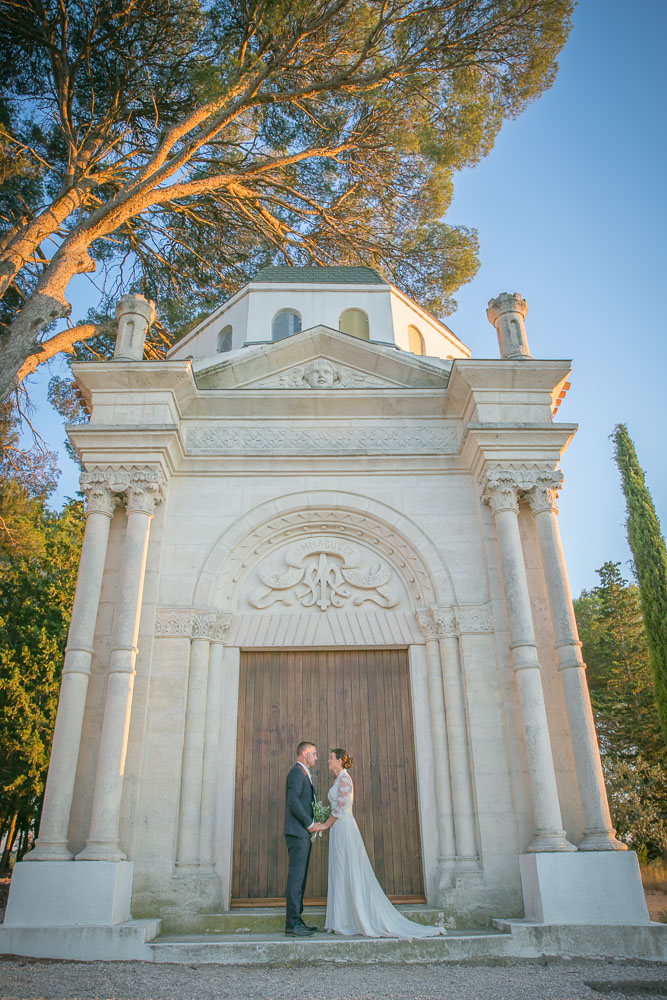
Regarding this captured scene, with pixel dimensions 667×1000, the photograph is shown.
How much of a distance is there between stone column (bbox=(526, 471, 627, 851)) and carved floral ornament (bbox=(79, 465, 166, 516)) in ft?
15.8

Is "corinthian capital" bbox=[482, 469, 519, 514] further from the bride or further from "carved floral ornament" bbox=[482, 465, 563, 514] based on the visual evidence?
the bride

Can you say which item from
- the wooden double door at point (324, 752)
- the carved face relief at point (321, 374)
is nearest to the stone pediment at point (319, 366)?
the carved face relief at point (321, 374)

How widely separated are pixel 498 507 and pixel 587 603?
24192mm

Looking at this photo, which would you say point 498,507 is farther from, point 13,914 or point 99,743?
point 13,914

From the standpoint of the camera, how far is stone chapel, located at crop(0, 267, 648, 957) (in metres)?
7.31

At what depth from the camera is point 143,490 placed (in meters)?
8.80

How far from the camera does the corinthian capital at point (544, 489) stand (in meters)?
8.95

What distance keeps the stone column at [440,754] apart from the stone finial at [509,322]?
12.7ft

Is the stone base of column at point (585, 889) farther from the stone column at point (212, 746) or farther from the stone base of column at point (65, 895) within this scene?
the stone base of column at point (65, 895)

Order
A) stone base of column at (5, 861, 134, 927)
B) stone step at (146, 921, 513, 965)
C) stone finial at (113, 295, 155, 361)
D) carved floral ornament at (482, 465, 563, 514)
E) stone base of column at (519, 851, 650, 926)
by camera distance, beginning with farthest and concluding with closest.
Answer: stone finial at (113, 295, 155, 361) < carved floral ornament at (482, 465, 563, 514) < stone base of column at (519, 851, 650, 926) < stone base of column at (5, 861, 134, 927) < stone step at (146, 921, 513, 965)

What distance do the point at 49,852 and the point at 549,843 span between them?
5.00 m

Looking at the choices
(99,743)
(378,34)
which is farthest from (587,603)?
(99,743)

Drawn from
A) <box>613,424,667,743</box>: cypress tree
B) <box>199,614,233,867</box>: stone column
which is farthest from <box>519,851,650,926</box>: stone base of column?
<box>613,424,667,743</box>: cypress tree

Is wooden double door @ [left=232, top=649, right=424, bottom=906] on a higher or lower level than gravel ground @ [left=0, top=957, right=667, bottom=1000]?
higher
